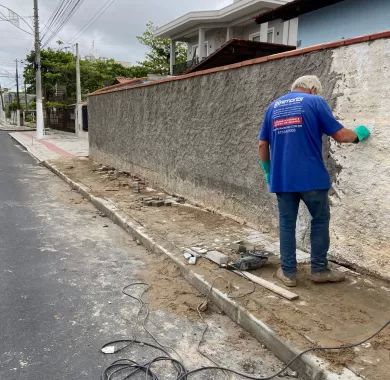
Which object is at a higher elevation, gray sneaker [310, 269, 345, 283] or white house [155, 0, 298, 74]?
white house [155, 0, 298, 74]

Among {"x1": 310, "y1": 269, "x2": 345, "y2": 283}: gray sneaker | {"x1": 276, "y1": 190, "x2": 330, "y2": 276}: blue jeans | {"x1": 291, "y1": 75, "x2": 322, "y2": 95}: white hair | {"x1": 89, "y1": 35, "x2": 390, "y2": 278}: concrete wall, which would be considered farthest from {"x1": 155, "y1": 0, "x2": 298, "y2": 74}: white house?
{"x1": 310, "y1": 269, "x2": 345, "y2": 283}: gray sneaker

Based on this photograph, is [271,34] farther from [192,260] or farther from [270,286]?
[270,286]

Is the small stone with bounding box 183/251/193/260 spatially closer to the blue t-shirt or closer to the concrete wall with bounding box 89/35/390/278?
the concrete wall with bounding box 89/35/390/278

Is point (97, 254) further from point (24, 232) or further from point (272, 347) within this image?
point (272, 347)

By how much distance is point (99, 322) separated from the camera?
3.51 meters

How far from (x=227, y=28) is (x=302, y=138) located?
19.0m

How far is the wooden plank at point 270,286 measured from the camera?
3.60 meters

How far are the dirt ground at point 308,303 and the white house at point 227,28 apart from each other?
1276 centimetres

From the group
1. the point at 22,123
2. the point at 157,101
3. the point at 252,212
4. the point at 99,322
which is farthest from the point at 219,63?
the point at 22,123

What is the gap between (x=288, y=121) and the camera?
3699 millimetres

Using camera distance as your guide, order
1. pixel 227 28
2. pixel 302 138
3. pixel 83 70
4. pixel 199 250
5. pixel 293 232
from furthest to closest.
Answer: pixel 83 70 → pixel 227 28 → pixel 199 250 → pixel 293 232 → pixel 302 138

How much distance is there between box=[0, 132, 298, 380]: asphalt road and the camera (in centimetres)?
294

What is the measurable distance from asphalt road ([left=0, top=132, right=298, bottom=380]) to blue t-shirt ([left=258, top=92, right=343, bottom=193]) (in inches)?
57.0

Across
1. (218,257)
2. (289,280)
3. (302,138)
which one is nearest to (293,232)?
(289,280)
